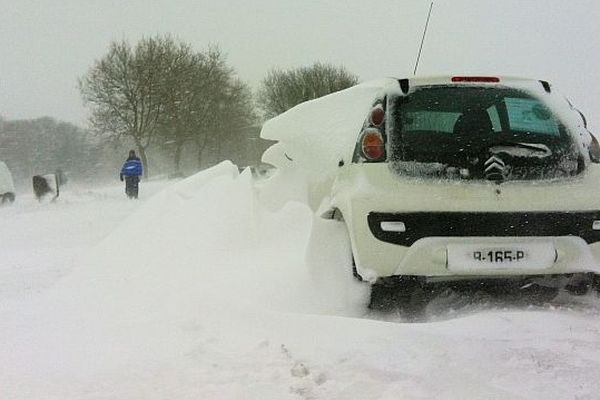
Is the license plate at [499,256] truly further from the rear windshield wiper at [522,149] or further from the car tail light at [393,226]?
the rear windshield wiper at [522,149]

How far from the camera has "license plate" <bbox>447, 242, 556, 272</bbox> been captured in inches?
154

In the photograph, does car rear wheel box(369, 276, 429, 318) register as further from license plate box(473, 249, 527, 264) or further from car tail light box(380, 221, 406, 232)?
license plate box(473, 249, 527, 264)

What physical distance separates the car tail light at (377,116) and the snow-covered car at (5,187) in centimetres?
2298

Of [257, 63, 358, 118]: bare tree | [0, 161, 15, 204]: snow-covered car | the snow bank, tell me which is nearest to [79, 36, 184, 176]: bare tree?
[257, 63, 358, 118]: bare tree

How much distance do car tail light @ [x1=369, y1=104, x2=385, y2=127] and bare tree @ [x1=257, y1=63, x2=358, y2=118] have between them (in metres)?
52.2

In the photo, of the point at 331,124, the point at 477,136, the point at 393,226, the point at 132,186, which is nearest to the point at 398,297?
the point at 393,226

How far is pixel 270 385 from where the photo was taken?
2834 millimetres

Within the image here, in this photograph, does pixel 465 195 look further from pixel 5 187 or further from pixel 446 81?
pixel 5 187

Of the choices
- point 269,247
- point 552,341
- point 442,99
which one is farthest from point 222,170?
point 552,341

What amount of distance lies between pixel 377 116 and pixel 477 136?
67 cm

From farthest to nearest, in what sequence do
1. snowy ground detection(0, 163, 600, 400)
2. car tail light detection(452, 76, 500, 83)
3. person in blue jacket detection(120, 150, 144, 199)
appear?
person in blue jacket detection(120, 150, 144, 199)
car tail light detection(452, 76, 500, 83)
snowy ground detection(0, 163, 600, 400)

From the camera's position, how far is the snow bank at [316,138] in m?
5.04

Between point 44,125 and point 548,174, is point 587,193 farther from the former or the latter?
point 44,125

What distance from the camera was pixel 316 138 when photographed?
6.08 m
